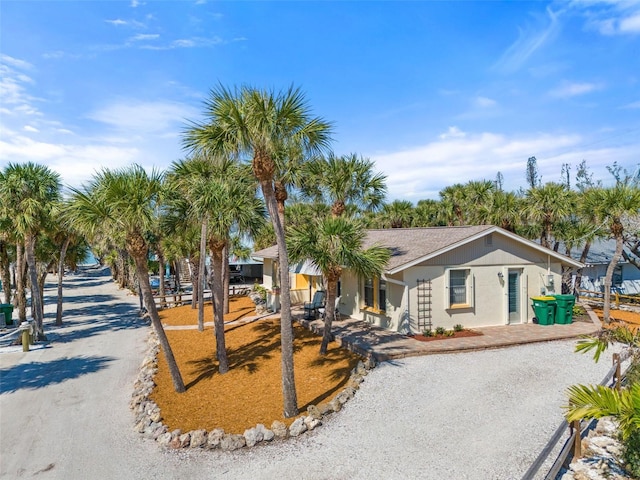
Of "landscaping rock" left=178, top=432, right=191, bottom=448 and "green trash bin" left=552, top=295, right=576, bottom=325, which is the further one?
"green trash bin" left=552, top=295, right=576, bottom=325

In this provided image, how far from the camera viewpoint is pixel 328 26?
1366 centimetres

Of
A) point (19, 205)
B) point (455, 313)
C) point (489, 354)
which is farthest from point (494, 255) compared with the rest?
point (19, 205)

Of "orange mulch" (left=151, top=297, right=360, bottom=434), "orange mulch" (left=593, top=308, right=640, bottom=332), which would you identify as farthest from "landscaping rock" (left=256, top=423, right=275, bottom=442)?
"orange mulch" (left=593, top=308, right=640, bottom=332)

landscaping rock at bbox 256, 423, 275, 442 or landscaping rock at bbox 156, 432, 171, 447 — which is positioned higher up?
landscaping rock at bbox 256, 423, 275, 442

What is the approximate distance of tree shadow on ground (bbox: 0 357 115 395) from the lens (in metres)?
12.3

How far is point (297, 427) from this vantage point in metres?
8.20

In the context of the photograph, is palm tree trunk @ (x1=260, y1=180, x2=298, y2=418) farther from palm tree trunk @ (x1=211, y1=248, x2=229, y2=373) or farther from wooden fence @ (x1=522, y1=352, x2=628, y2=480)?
wooden fence @ (x1=522, y1=352, x2=628, y2=480)

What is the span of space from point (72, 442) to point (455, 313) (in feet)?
40.6

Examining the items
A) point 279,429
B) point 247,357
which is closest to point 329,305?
point 247,357

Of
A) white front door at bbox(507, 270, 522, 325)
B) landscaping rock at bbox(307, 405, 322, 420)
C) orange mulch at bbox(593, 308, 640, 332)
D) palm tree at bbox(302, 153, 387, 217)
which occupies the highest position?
palm tree at bbox(302, 153, 387, 217)

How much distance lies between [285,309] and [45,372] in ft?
33.4

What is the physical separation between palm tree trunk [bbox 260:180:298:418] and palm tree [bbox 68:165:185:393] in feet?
10.7

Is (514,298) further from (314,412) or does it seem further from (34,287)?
(34,287)

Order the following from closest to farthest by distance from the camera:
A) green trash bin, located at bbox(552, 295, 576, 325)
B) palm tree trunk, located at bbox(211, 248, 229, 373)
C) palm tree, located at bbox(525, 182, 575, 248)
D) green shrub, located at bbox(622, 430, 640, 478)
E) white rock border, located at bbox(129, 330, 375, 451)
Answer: green shrub, located at bbox(622, 430, 640, 478)
white rock border, located at bbox(129, 330, 375, 451)
palm tree trunk, located at bbox(211, 248, 229, 373)
green trash bin, located at bbox(552, 295, 576, 325)
palm tree, located at bbox(525, 182, 575, 248)
